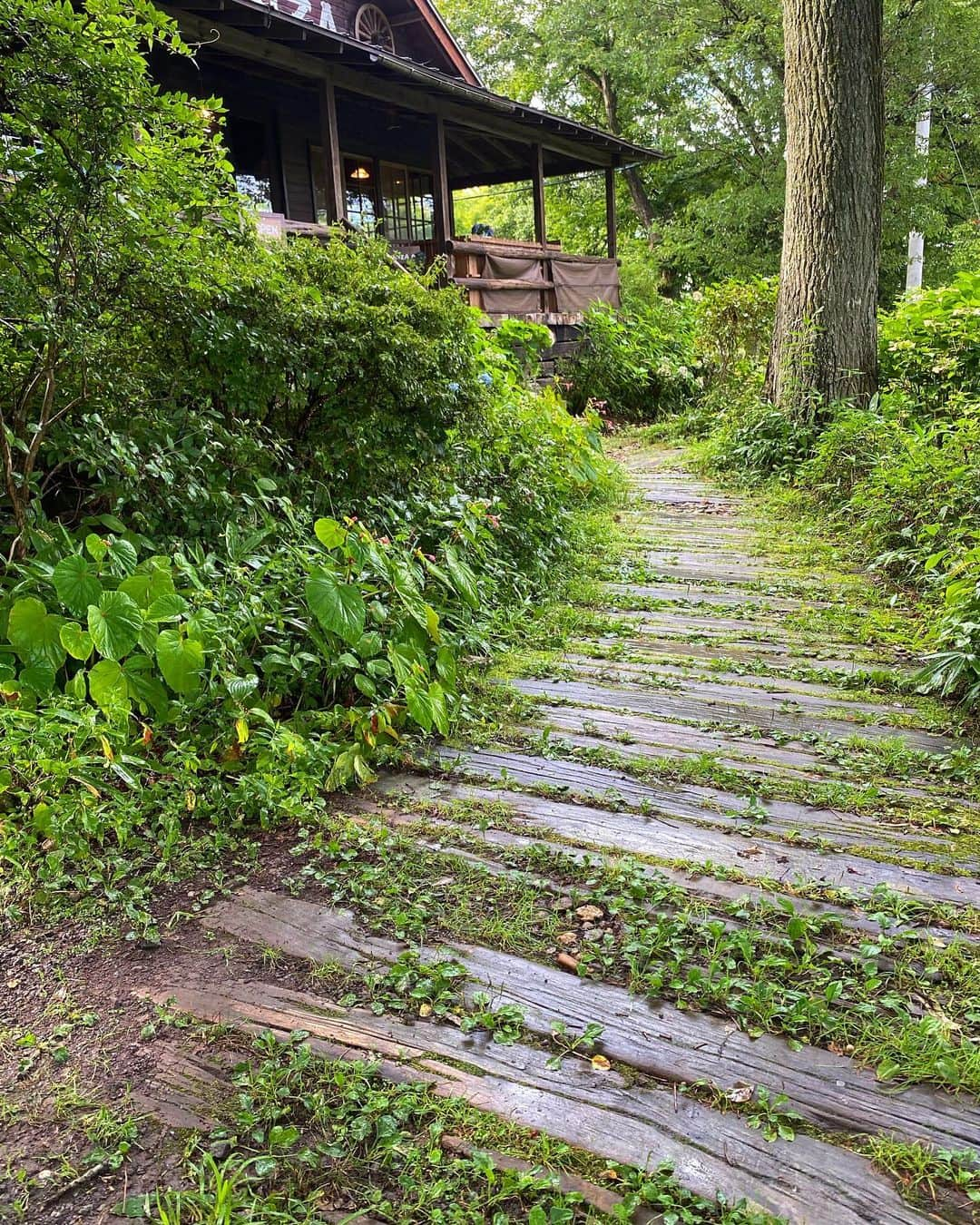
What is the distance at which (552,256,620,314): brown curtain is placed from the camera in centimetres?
1402

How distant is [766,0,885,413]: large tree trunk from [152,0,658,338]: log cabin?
3.47 m

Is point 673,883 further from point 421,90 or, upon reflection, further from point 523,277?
point 523,277

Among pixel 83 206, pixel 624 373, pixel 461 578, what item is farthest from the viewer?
pixel 624 373

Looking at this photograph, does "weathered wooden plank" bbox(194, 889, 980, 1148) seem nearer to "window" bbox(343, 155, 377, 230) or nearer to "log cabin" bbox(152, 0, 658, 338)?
"log cabin" bbox(152, 0, 658, 338)

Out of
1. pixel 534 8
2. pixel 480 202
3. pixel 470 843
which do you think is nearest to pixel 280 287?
pixel 470 843

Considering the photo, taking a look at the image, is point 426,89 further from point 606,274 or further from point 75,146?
point 75,146

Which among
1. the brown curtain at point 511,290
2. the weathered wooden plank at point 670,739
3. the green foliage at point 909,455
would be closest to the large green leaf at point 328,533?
the weathered wooden plank at point 670,739

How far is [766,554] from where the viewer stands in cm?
557

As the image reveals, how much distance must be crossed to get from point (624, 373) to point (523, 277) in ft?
7.07

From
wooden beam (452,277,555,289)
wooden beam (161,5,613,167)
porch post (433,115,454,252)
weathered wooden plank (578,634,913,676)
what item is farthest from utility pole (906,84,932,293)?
weathered wooden plank (578,634,913,676)

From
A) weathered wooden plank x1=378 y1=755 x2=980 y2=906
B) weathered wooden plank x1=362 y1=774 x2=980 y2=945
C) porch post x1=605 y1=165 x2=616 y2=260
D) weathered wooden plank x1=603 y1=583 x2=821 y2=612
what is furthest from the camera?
porch post x1=605 y1=165 x2=616 y2=260

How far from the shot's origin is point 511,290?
41.3ft

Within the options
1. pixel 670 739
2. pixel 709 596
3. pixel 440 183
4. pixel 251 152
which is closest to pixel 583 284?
pixel 440 183

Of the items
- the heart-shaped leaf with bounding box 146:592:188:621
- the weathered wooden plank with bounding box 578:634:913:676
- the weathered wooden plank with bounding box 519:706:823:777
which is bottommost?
the weathered wooden plank with bounding box 519:706:823:777
